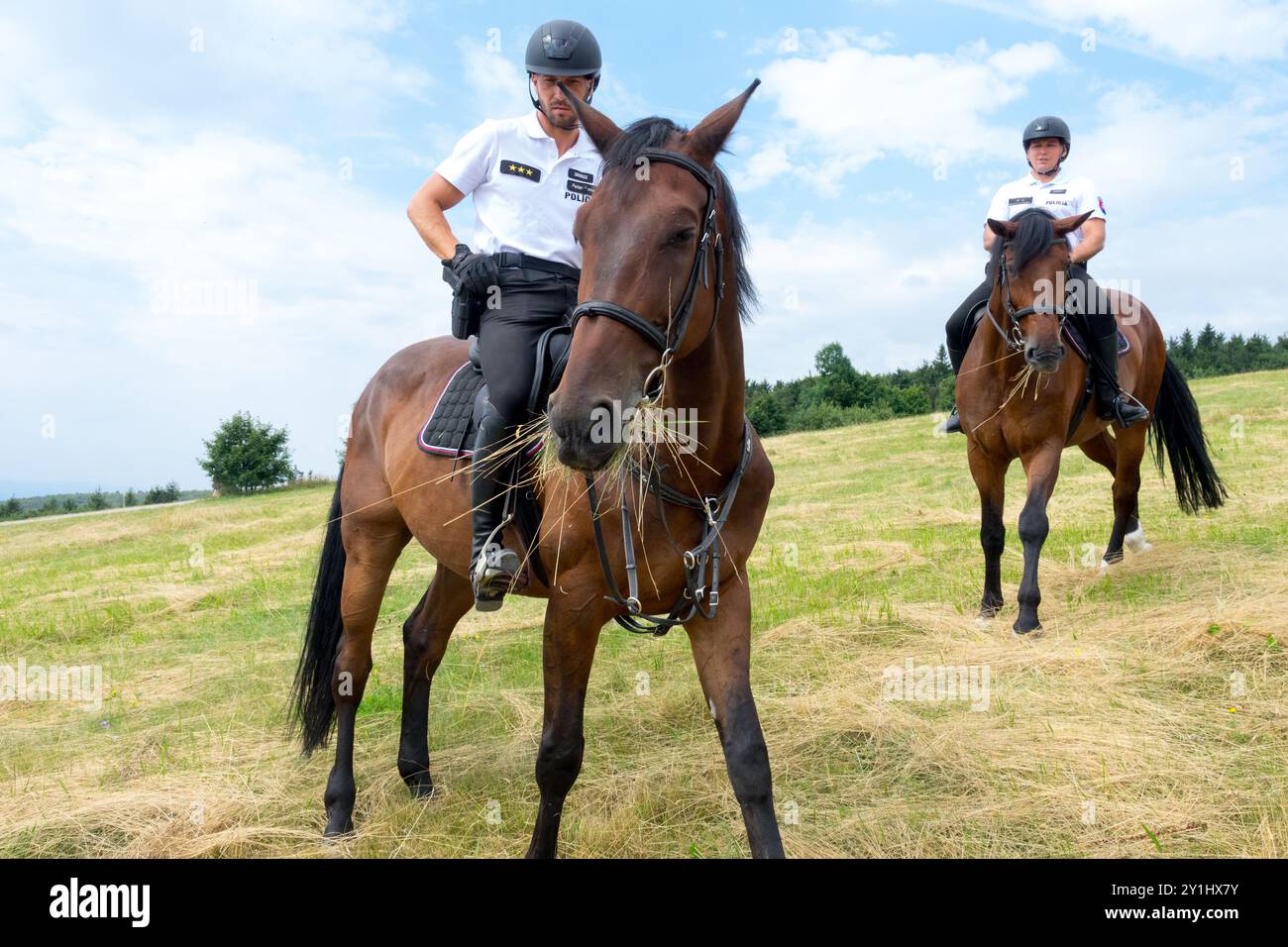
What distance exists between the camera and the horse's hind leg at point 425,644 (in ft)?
15.9

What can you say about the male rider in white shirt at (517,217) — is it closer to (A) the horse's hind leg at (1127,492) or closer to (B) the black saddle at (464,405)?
(B) the black saddle at (464,405)

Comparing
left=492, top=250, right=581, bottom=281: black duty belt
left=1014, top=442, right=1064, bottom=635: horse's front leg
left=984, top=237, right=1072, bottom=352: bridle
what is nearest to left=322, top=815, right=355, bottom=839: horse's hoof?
left=492, top=250, right=581, bottom=281: black duty belt

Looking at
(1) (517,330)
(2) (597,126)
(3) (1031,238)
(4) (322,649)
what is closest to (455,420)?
(1) (517,330)

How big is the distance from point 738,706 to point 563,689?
0.69 meters

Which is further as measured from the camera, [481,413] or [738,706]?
[481,413]

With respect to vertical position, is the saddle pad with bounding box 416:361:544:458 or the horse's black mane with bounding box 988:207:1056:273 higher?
the horse's black mane with bounding box 988:207:1056:273

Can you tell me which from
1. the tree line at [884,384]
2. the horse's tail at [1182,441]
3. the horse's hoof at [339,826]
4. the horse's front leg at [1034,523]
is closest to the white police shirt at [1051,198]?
the horse's front leg at [1034,523]

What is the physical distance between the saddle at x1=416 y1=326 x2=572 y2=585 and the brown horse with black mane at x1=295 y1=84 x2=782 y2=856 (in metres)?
0.10

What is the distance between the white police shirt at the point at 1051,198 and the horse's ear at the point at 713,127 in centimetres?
526

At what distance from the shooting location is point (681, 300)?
8.45 ft

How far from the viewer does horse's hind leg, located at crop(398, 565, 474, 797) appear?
15.9 ft

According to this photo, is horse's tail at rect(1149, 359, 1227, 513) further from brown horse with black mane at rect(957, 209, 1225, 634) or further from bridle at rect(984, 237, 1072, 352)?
bridle at rect(984, 237, 1072, 352)

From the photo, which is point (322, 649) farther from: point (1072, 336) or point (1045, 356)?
point (1072, 336)
